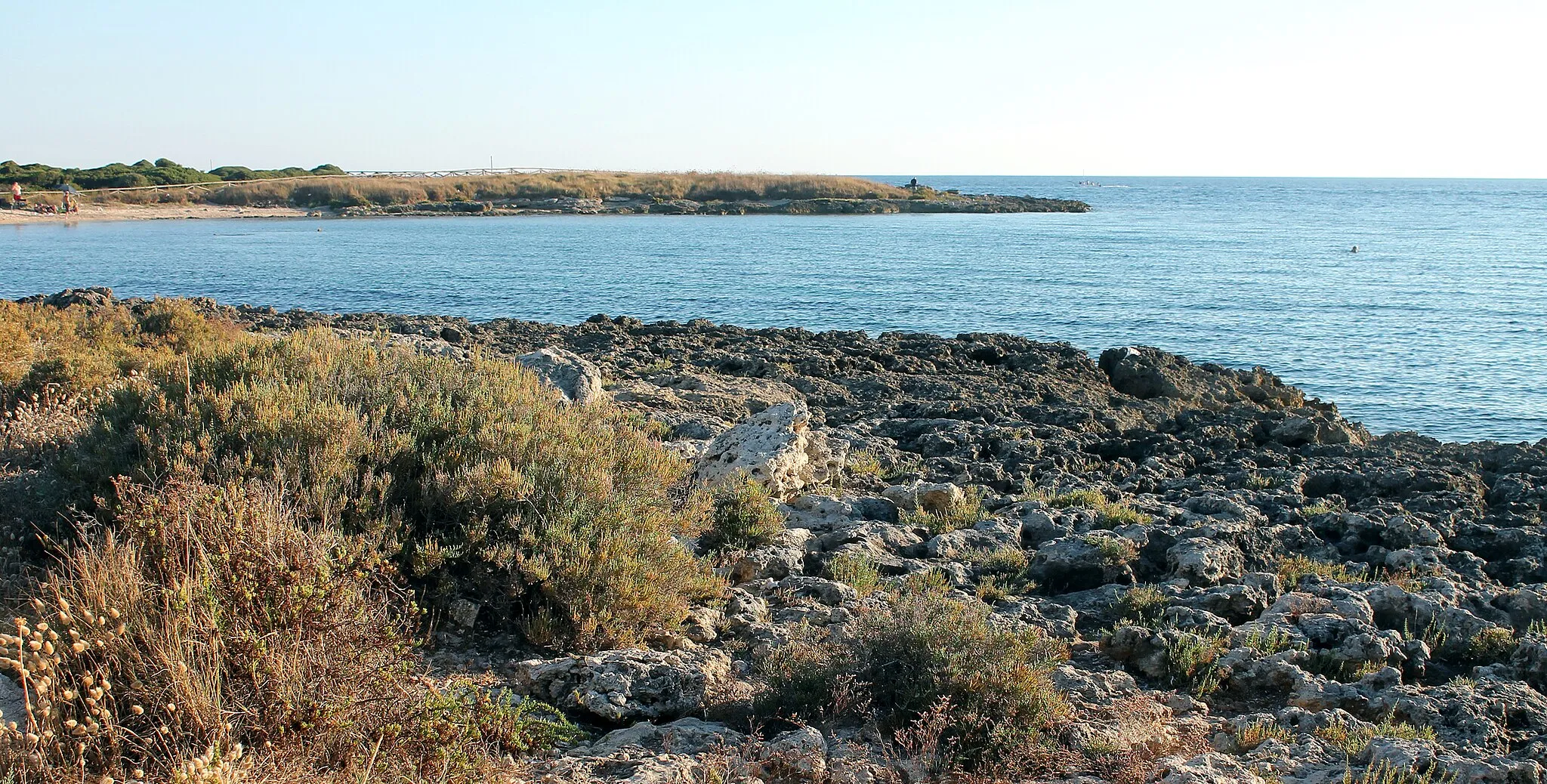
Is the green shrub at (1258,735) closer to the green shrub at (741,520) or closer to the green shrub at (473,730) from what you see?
the green shrub at (473,730)

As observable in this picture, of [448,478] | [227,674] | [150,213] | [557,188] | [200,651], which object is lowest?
[227,674]

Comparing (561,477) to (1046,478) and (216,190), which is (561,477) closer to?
(1046,478)

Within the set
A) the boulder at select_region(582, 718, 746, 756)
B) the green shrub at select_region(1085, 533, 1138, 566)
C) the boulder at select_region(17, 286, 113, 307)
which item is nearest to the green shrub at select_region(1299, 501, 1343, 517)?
the green shrub at select_region(1085, 533, 1138, 566)

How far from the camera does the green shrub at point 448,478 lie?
18.1 ft

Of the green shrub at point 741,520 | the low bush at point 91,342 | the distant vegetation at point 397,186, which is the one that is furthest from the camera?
the distant vegetation at point 397,186

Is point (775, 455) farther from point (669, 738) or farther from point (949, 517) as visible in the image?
point (669, 738)

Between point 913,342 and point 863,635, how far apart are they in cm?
1532

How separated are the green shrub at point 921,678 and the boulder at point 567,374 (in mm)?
6059

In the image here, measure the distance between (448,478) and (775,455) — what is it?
3.41 metres

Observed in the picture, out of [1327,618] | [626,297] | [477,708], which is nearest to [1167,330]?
[626,297]

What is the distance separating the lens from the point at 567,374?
36.9 feet

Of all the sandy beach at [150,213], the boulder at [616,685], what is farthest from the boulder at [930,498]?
the sandy beach at [150,213]

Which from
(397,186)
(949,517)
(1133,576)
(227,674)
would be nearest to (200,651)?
(227,674)

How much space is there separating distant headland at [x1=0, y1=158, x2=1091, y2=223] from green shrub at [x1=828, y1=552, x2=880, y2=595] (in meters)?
77.2
